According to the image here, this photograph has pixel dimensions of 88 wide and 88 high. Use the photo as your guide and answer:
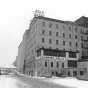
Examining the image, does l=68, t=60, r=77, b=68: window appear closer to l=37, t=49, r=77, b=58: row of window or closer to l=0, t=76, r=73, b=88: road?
l=37, t=49, r=77, b=58: row of window

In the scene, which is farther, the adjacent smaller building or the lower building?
the lower building

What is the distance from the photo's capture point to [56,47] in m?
63.3

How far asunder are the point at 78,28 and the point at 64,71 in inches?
841

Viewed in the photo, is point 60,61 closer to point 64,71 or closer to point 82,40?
point 64,71


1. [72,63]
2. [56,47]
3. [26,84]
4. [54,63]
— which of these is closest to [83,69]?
[54,63]

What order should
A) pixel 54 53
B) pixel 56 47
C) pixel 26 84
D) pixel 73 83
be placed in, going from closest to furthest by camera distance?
pixel 26 84 → pixel 73 83 → pixel 54 53 → pixel 56 47

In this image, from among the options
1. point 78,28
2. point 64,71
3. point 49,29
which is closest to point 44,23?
point 49,29

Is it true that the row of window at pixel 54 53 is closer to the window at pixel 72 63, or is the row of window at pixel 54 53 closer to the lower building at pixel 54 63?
the lower building at pixel 54 63

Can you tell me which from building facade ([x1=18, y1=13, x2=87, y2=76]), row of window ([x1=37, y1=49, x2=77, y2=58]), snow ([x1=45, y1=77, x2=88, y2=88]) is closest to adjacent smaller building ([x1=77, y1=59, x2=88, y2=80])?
snow ([x1=45, y1=77, x2=88, y2=88])

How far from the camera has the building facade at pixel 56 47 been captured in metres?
56.9

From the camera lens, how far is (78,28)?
69562mm

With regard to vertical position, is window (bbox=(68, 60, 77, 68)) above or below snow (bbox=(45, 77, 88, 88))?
above

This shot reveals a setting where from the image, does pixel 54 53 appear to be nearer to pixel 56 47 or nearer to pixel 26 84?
pixel 56 47

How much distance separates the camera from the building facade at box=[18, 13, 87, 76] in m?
56.9
